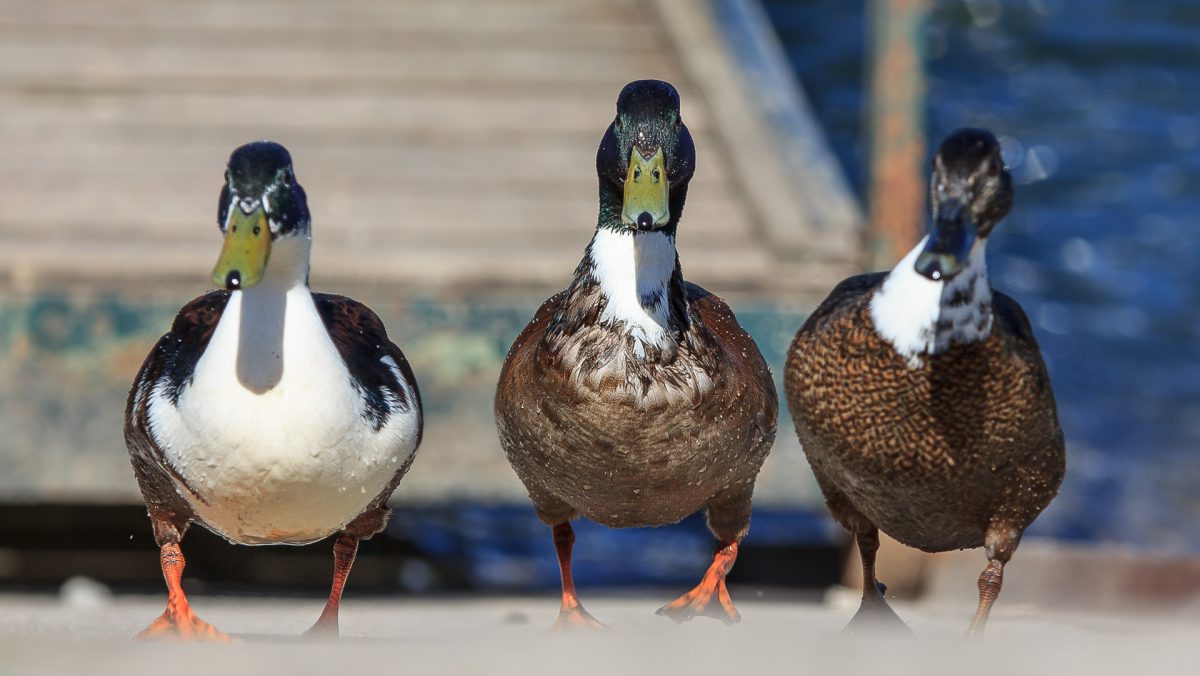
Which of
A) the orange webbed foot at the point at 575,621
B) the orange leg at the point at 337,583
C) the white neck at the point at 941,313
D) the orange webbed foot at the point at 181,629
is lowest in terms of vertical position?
the orange webbed foot at the point at 575,621

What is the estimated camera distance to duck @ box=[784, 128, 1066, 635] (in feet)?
18.3

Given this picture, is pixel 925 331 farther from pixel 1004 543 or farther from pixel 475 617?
pixel 475 617

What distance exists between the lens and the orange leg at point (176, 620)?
18.7 feet

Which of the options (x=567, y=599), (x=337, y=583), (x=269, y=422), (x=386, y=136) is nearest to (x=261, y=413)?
(x=269, y=422)

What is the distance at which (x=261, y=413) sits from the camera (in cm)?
551

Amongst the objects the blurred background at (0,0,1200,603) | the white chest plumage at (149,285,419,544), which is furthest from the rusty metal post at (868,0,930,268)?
the white chest plumage at (149,285,419,544)

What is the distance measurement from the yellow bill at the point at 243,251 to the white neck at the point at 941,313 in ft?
5.75

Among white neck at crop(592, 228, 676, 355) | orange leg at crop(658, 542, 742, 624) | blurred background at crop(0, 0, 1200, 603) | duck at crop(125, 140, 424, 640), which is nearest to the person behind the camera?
duck at crop(125, 140, 424, 640)

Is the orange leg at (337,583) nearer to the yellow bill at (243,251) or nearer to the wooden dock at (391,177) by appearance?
the yellow bill at (243,251)

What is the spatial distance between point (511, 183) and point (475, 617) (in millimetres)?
2251

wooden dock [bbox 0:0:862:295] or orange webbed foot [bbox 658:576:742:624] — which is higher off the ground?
wooden dock [bbox 0:0:862:295]

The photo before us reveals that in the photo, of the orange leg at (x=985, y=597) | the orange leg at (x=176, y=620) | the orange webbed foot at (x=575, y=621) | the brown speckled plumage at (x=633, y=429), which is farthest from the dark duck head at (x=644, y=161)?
the orange leg at (x=176, y=620)

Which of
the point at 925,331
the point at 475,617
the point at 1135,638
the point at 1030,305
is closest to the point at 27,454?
the point at 475,617

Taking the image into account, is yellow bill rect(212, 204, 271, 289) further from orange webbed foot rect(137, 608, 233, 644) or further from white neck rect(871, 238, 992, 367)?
white neck rect(871, 238, 992, 367)
